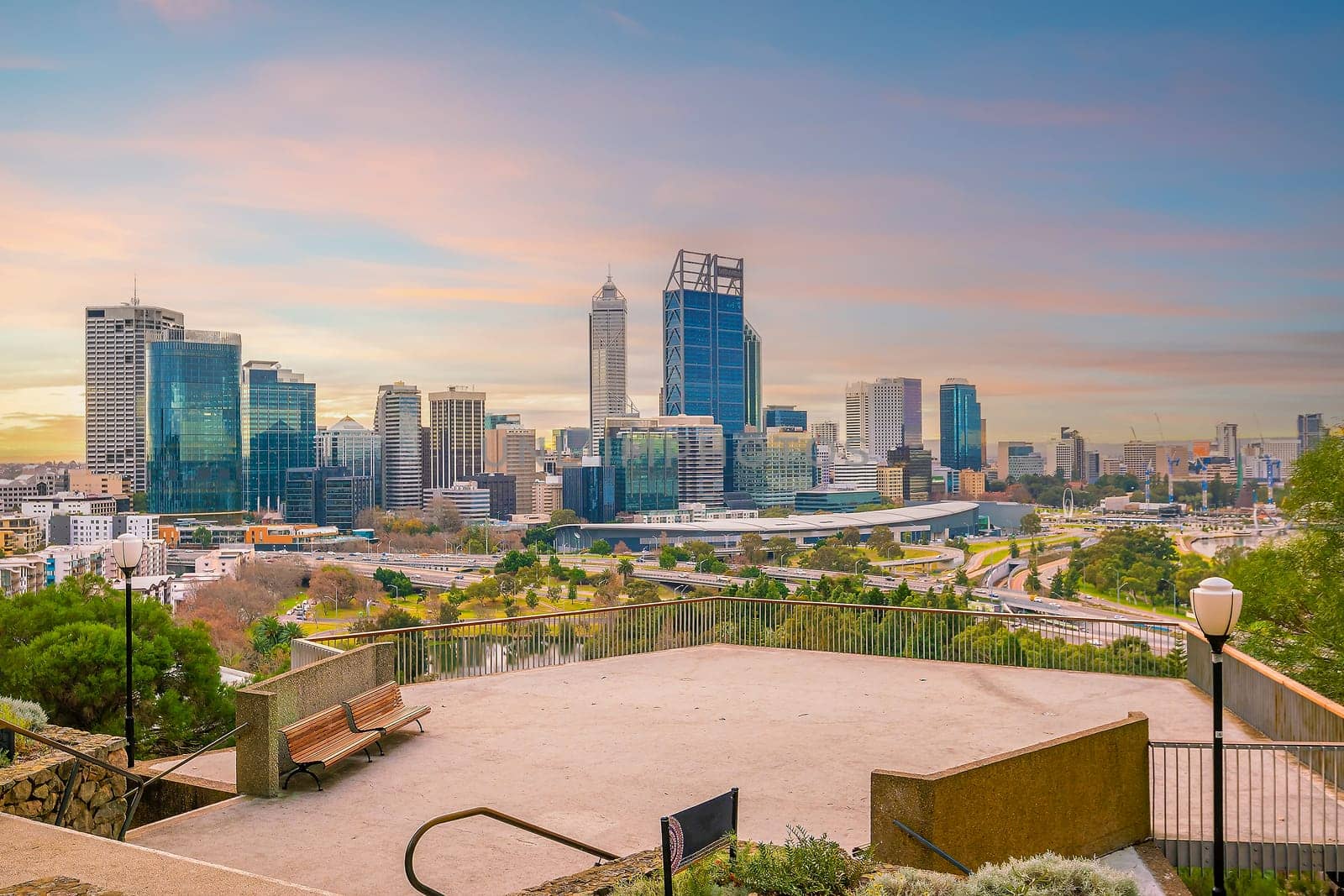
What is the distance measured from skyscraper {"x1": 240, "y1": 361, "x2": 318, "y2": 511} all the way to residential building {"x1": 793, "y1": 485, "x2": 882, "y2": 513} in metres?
83.2

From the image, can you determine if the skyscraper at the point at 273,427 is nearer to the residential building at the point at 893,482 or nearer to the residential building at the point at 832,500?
the residential building at the point at 832,500

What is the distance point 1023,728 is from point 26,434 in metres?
157

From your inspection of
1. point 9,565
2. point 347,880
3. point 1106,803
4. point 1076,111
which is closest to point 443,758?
point 347,880

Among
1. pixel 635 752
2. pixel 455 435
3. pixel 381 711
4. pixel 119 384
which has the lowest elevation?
pixel 635 752

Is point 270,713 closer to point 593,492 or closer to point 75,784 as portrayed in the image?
point 75,784

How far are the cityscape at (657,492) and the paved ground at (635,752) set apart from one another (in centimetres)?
7

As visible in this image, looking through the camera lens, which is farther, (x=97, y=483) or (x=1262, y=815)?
(x=97, y=483)

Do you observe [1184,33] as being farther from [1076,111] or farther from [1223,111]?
[1223,111]

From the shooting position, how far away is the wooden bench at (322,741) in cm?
905

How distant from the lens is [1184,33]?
58.2 metres

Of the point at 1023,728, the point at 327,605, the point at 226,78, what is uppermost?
the point at 226,78

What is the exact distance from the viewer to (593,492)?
16638cm

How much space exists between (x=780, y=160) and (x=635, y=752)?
57.7 m

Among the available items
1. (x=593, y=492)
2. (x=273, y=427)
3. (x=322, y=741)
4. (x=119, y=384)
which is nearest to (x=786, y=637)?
(x=322, y=741)
